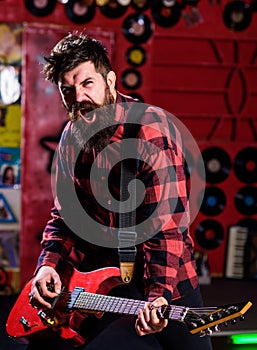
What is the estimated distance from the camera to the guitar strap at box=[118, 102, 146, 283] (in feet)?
6.18

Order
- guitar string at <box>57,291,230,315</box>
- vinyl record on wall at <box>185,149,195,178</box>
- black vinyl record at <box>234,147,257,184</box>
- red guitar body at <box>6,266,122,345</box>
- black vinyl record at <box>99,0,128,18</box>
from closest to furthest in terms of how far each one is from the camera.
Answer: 1. guitar string at <box>57,291,230,315</box>
2. red guitar body at <box>6,266,122,345</box>
3. black vinyl record at <box>99,0,128,18</box>
4. vinyl record on wall at <box>185,149,195,178</box>
5. black vinyl record at <box>234,147,257,184</box>

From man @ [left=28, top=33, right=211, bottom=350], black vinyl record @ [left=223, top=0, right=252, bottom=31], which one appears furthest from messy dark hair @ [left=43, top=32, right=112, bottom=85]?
black vinyl record @ [left=223, top=0, right=252, bottom=31]

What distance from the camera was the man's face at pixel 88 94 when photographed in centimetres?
188

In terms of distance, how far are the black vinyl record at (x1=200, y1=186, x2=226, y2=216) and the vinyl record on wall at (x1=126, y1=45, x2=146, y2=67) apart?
1093 mm

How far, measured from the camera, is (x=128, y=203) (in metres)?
1.90

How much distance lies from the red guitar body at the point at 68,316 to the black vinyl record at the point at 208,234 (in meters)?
2.66

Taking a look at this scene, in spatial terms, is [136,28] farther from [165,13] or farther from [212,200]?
[212,200]

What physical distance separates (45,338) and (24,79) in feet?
7.82

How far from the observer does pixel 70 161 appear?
6.88 ft

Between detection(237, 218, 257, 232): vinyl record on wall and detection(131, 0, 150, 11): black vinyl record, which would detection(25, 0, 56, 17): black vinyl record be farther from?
detection(237, 218, 257, 232): vinyl record on wall

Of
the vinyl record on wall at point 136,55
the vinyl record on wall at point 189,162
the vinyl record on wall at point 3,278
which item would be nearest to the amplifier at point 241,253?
the vinyl record on wall at point 189,162

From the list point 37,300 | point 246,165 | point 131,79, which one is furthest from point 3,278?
point 37,300

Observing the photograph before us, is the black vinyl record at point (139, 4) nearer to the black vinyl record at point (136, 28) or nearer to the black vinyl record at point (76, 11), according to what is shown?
the black vinyl record at point (136, 28)

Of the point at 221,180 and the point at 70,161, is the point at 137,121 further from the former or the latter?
the point at 221,180
